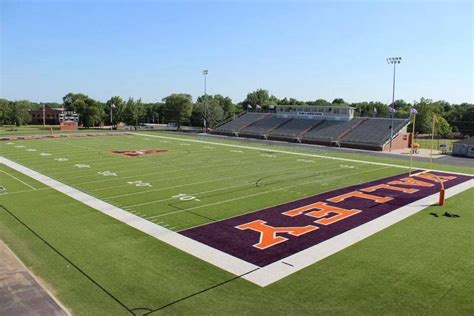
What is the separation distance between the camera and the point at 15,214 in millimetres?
15797

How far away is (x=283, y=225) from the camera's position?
1457 cm

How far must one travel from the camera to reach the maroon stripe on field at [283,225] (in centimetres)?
1200

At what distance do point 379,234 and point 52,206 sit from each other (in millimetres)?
13618

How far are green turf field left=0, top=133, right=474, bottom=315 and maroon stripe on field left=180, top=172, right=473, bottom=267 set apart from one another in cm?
94

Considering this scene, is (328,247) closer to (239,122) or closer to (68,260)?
(68,260)

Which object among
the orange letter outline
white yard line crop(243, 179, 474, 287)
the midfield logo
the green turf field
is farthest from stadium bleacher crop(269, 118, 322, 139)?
the orange letter outline

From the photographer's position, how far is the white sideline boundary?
417 inches

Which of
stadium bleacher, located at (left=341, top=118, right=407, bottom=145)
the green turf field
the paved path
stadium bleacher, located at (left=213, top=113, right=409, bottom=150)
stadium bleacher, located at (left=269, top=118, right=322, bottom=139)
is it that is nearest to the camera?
the paved path

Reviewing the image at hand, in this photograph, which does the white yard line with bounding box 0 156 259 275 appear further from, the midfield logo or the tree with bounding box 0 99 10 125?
the tree with bounding box 0 99 10 125

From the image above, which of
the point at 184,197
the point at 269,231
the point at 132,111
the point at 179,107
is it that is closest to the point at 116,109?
the point at 132,111

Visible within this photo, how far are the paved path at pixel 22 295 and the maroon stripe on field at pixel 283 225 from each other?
5.04m

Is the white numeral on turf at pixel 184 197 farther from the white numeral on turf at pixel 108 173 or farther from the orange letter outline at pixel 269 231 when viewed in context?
the white numeral on turf at pixel 108 173

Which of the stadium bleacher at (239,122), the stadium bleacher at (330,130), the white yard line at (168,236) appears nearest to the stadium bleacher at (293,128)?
the stadium bleacher at (330,130)

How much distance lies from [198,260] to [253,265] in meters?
1.64
